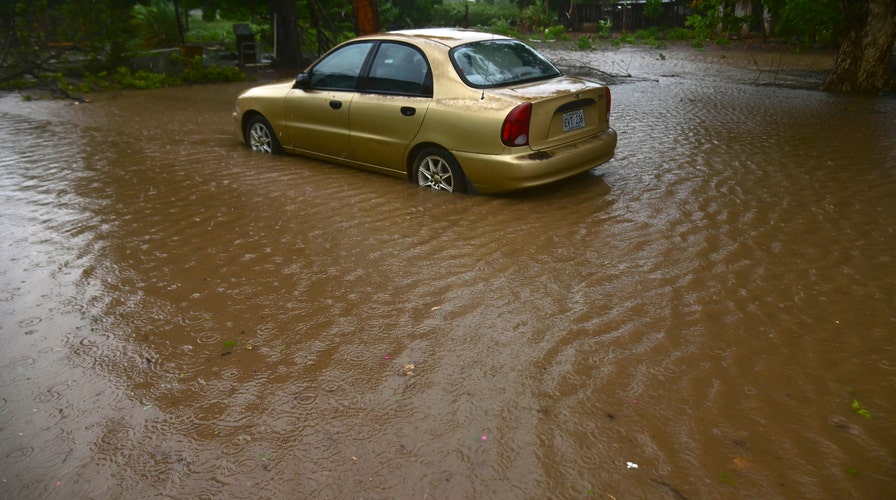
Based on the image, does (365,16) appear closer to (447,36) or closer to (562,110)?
(447,36)

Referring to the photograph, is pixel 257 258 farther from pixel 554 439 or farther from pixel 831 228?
pixel 831 228

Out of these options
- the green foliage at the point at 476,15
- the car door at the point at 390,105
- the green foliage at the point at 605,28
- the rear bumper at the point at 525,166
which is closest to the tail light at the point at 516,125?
the rear bumper at the point at 525,166

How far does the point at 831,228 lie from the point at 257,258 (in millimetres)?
4647

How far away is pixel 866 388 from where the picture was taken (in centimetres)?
371

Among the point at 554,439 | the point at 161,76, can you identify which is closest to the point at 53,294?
the point at 554,439

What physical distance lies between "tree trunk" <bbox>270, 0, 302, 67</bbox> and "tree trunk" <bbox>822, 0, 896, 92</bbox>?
Answer: 12490mm

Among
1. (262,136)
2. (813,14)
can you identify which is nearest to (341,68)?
(262,136)

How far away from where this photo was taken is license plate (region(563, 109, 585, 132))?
272 inches

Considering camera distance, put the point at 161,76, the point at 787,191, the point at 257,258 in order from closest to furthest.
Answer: the point at 257,258, the point at 787,191, the point at 161,76

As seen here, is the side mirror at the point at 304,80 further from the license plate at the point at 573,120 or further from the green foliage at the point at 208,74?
the green foliage at the point at 208,74

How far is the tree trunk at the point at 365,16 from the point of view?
519 inches

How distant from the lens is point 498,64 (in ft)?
23.8

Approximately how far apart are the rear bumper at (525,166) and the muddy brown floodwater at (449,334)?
25cm

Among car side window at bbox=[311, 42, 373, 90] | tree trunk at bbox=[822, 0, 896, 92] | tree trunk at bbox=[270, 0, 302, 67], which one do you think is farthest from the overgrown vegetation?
car side window at bbox=[311, 42, 373, 90]
